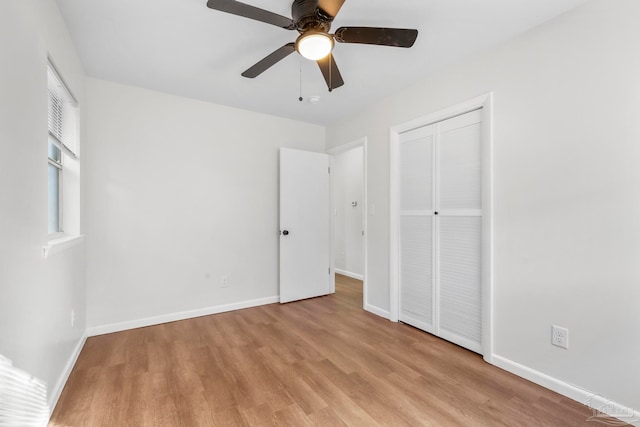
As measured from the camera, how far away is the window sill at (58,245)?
1621mm

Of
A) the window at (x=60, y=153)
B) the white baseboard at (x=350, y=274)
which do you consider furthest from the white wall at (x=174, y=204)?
the white baseboard at (x=350, y=274)

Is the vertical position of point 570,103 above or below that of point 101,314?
above

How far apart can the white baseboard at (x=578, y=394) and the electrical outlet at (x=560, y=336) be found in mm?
238

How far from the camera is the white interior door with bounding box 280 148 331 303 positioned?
3764 millimetres

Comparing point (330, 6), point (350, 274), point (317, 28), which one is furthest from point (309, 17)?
point (350, 274)

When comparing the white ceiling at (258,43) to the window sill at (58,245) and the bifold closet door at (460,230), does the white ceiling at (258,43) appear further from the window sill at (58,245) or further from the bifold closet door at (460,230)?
the window sill at (58,245)

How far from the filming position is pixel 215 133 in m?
3.40

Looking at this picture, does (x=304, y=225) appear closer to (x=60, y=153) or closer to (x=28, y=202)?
(x=60, y=153)

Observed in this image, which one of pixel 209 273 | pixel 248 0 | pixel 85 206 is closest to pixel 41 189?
pixel 85 206

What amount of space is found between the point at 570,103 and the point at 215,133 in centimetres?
326

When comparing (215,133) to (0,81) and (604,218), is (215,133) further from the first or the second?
(604,218)

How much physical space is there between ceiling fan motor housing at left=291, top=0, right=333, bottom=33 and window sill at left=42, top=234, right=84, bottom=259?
1915 millimetres

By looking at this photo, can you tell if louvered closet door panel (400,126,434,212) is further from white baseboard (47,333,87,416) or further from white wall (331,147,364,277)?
white baseboard (47,333,87,416)

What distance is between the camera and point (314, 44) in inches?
64.0
